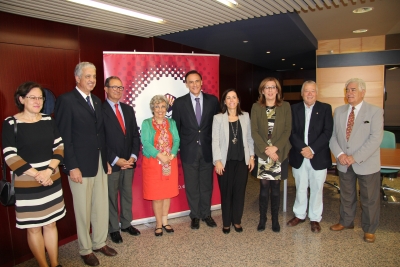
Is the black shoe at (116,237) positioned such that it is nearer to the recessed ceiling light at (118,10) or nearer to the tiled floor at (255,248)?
the tiled floor at (255,248)

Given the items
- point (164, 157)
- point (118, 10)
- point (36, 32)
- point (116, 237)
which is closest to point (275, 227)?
point (164, 157)

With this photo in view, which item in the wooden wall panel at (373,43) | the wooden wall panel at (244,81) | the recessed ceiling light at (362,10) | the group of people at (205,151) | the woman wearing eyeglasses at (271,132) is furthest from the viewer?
the wooden wall panel at (244,81)

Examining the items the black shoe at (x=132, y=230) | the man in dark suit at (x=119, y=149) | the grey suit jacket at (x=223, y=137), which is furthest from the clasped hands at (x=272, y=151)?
the black shoe at (x=132, y=230)

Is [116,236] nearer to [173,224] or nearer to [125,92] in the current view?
[173,224]

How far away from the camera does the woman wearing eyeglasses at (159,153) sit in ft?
11.2

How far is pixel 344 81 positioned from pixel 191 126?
5358 mm

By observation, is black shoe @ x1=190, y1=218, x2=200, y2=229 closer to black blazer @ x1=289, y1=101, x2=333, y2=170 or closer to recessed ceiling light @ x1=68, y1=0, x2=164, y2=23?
black blazer @ x1=289, y1=101, x2=333, y2=170

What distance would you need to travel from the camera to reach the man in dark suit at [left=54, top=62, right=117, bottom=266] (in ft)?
9.04

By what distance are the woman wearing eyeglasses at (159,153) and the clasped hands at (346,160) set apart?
6.23 ft

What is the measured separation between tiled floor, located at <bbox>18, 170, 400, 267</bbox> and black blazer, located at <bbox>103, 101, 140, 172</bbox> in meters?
0.98

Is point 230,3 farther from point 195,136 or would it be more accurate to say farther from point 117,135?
point 117,135

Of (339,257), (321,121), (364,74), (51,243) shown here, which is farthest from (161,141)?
(364,74)

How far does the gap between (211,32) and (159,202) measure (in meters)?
2.86

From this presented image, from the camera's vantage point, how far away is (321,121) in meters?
3.46
